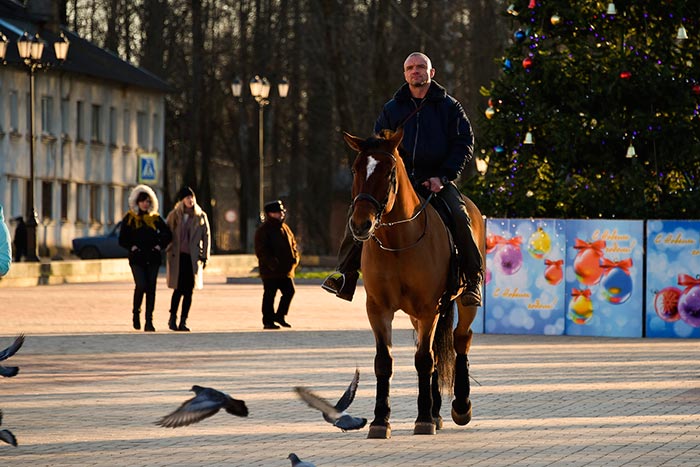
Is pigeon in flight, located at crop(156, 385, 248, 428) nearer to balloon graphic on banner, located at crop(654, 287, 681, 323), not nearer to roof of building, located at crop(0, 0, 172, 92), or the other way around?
balloon graphic on banner, located at crop(654, 287, 681, 323)

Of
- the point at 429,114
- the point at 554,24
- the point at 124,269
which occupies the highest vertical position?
the point at 554,24

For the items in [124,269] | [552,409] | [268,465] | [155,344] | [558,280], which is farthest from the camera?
[124,269]

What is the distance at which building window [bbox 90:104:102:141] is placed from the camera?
76562mm

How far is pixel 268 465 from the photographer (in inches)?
426

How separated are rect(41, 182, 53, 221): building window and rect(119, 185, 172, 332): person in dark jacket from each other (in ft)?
155

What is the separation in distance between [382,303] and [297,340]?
10799 mm

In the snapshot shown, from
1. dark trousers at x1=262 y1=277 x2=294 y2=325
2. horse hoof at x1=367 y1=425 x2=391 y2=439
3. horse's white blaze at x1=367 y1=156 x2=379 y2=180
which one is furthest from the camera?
dark trousers at x1=262 y1=277 x2=294 y2=325

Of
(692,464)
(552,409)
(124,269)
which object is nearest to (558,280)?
(552,409)

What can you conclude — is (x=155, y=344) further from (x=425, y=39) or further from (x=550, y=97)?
(x=425, y=39)

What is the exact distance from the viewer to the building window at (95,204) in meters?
76.8

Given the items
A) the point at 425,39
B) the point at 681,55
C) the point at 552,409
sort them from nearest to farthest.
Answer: the point at 552,409, the point at 681,55, the point at 425,39

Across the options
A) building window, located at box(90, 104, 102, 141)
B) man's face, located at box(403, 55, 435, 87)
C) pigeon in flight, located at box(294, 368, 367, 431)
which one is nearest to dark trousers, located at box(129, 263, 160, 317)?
man's face, located at box(403, 55, 435, 87)

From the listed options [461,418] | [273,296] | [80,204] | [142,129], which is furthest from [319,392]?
[142,129]

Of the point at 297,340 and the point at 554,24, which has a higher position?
the point at 554,24
